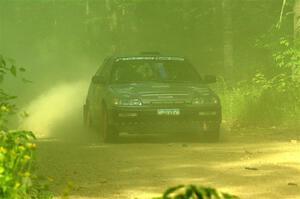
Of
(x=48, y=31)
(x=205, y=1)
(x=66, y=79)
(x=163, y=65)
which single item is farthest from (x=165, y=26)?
(x=163, y=65)

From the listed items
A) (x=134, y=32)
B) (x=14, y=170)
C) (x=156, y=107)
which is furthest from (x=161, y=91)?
(x=134, y=32)

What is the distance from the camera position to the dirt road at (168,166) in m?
11.3

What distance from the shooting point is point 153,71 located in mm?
18938

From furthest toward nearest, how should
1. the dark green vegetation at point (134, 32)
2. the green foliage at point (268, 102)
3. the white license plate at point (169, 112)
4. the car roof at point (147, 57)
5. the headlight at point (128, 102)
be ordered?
1. the dark green vegetation at point (134, 32)
2. the green foliage at point (268, 102)
3. the car roof at point (147, 57)
4. the white license plate at point (169, 112)
5. the headlight at point (128, 102)

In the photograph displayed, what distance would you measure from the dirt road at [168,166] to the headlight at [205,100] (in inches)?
28.2

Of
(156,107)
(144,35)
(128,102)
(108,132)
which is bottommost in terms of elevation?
(144,35)

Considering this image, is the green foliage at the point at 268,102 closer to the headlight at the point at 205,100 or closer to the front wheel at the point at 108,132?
the headlight at the point at 205,100

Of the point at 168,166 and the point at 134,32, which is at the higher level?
the point at 168,166

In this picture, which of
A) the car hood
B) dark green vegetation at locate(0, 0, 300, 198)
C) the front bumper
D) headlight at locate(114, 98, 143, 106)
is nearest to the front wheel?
the front bumper

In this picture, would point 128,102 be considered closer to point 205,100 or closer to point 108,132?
point 108,132

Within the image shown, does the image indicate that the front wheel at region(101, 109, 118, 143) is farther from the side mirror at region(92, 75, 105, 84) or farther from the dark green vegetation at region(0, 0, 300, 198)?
the dark green vegetation at region(0, 0, 300, 198)

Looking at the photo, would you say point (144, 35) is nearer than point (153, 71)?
No

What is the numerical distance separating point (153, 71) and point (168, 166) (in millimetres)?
5622

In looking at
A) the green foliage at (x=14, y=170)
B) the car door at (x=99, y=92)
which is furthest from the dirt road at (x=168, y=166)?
the green foliage at (x=14, y=170)
